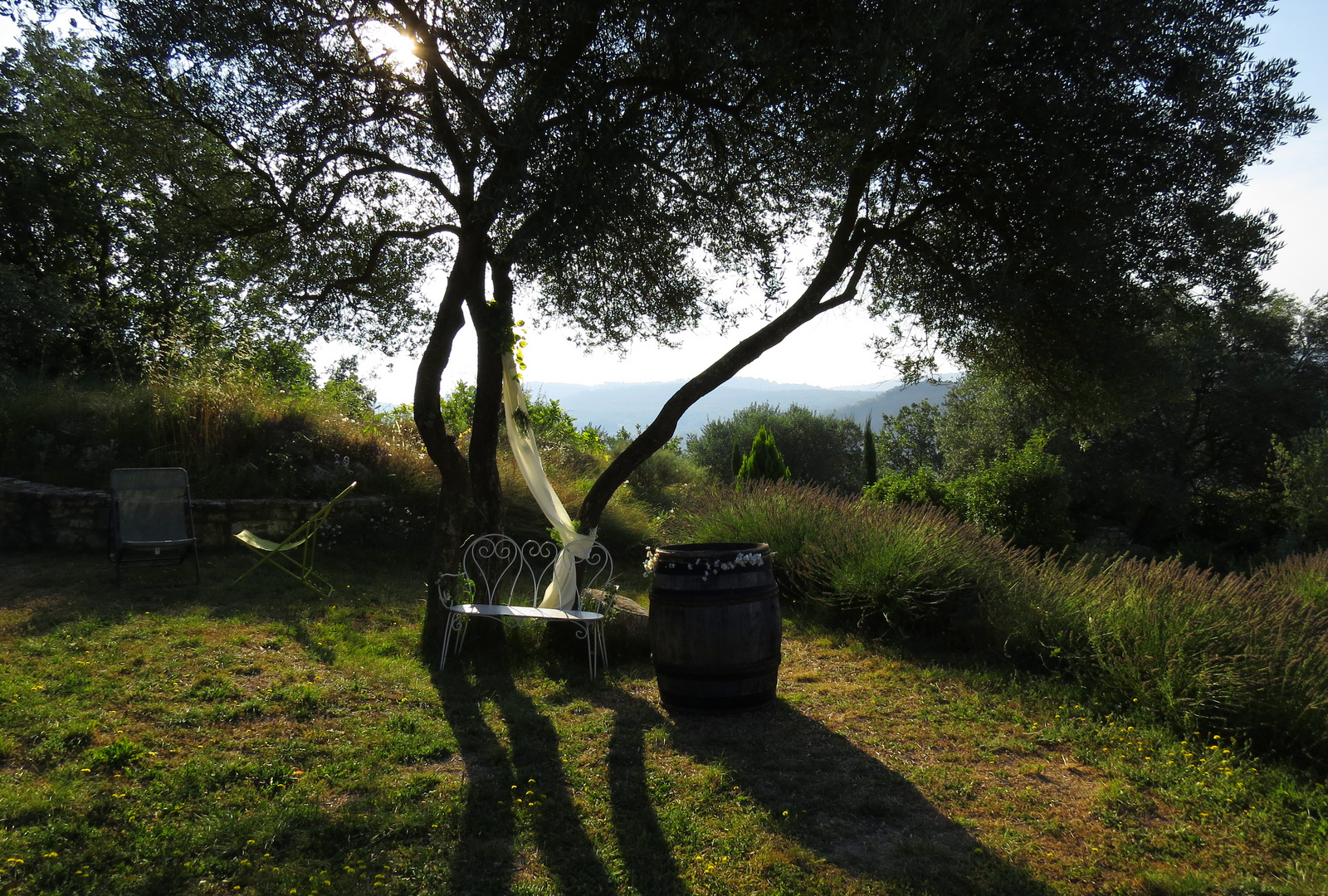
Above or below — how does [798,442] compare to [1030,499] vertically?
above

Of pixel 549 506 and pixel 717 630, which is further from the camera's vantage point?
pixel 549 506

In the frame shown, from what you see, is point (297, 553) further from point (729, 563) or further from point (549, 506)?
point (729, 563)

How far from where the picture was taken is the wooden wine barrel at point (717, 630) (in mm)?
4414

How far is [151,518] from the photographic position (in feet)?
23.6

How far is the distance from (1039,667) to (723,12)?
4.61m

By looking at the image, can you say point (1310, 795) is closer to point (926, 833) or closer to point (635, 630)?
Answer: point (926, 833)

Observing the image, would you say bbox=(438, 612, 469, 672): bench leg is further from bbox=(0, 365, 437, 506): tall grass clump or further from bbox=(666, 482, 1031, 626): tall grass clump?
bbox=(0, 365, 437, 506): tall grass clump

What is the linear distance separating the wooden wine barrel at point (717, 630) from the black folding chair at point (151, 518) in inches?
183

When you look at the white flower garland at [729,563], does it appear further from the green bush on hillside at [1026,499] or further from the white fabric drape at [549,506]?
the green bush on hillside at [1026,499]

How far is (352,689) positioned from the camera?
4.66 meters

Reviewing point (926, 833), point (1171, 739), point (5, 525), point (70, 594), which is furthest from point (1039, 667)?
point (5, 525)

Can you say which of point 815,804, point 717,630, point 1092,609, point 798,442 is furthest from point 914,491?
point 798,442

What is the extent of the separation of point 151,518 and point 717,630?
18.9 ft

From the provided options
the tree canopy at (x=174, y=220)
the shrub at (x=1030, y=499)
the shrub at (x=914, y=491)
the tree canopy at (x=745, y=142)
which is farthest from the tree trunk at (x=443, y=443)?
the shrub at (x=1030, y=499)
